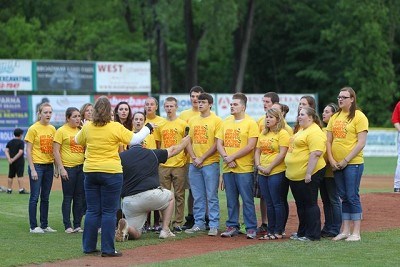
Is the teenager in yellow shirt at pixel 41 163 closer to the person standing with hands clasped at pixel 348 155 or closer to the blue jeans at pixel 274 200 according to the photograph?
the blue jeans at pixel 274 200

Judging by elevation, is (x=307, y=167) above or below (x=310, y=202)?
above

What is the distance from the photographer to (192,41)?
5431 centimetres

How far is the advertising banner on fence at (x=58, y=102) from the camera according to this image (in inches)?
1597

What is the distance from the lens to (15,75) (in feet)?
137

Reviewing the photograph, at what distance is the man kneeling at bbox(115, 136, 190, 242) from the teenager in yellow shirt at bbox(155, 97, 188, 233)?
3.73 feet

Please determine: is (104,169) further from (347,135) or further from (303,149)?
(347,135)

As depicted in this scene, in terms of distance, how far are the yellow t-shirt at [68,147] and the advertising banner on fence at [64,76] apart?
94.6 ft

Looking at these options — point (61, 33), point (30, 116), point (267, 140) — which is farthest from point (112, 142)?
point (61, 33)

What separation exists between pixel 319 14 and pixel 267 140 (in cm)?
5238

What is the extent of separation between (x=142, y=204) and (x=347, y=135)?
308 centimetres

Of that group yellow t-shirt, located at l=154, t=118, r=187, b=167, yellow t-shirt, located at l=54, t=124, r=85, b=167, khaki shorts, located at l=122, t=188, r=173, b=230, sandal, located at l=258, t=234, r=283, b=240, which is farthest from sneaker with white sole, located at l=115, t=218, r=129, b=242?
sandal, located at l=258, t=234, r=283, b=240

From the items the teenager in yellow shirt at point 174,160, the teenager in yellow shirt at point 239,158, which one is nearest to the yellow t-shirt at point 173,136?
the teenager in yellow shirt at point 174,160

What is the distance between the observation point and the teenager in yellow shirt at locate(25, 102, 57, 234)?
1402cm

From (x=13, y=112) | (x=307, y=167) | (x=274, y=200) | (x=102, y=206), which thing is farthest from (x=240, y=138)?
(x=13, y=112)
